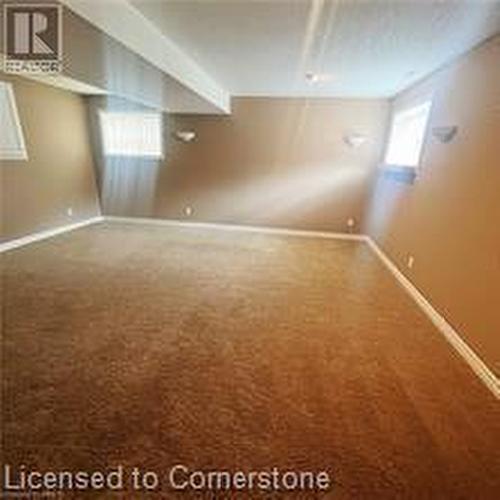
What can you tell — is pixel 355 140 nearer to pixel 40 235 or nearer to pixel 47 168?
pixel 47 168

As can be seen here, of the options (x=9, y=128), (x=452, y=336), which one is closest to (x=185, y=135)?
(x=9, y=128)

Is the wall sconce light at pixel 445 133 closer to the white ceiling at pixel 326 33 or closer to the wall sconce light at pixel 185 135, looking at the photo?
the white ceiling at pixel 326 33

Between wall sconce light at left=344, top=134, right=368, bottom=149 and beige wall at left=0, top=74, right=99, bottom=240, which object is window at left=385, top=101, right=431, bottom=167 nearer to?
wall sconce light at left=344, top=134, right=368, bottom=149

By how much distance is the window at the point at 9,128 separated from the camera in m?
5.07

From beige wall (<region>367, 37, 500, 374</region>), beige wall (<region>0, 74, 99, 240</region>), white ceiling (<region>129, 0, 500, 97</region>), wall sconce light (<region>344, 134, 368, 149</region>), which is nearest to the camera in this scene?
white ceiling (<region>129, 0, 500, 97</region>)

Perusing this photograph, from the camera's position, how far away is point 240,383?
2.51 m

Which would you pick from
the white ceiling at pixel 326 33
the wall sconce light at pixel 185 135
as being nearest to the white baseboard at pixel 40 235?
the wall sconce light at pixel 185 135

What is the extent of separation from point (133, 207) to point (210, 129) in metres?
1.91

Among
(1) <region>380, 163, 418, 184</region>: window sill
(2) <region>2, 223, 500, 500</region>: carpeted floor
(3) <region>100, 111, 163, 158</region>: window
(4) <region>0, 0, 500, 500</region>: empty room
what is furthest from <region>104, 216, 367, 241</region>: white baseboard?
(2) <region>2, 223, 500, 500</region>: carpeted floor

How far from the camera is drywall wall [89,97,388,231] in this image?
6.73 meters

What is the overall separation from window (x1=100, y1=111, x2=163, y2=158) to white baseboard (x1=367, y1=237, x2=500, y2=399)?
173 inches

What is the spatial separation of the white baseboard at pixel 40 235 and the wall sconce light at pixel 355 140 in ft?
14.2

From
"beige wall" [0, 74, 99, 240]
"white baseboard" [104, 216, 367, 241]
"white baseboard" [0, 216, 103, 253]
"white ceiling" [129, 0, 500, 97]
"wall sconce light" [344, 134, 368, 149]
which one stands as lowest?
"white baseboard" [0, 216, 103, 253]

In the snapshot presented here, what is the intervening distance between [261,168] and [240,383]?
5.00 m
